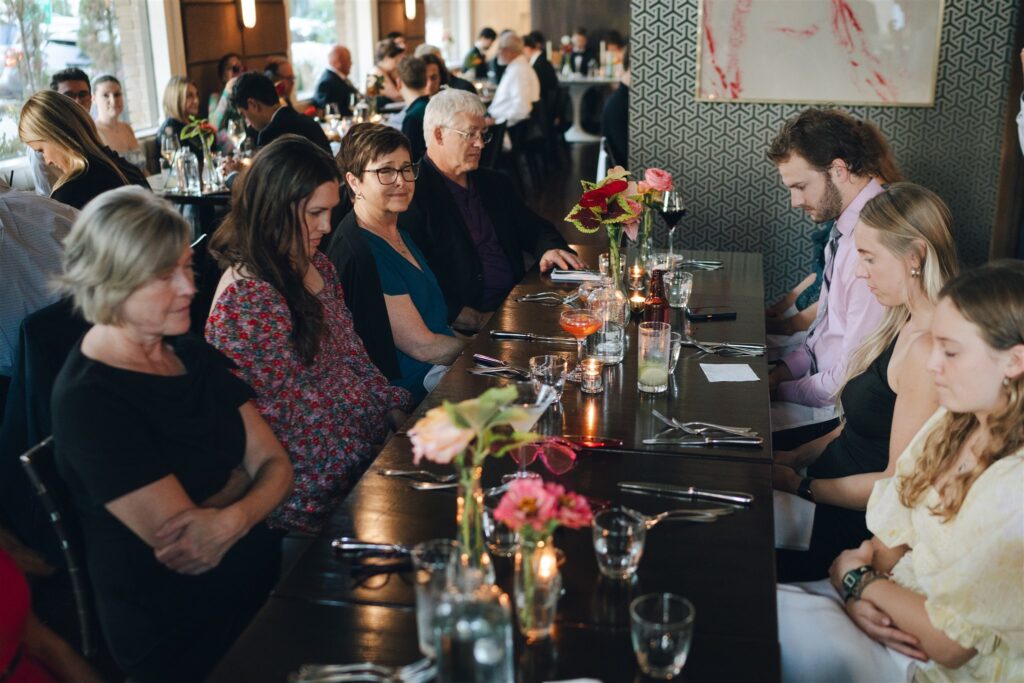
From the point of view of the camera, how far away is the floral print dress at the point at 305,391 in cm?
213

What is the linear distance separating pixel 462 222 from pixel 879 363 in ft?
6.08

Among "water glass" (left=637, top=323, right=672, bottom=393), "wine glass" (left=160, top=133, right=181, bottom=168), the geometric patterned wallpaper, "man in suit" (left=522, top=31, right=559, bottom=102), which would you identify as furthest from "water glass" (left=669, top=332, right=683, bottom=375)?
"man in suit" (left=522, top=31, right=559, bottom=102)

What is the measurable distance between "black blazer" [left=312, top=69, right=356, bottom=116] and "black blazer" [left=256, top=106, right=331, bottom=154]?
3234 mm

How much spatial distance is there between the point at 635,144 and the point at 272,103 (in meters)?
2.23

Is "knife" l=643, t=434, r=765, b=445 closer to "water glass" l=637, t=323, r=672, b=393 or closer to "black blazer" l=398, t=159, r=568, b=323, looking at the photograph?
"water glass" l=637, t=323, r=672, b=393

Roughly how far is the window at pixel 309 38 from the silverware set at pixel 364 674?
8.89m

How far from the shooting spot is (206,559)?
71.9 inches

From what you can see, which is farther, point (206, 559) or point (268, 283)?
point (268, 283)

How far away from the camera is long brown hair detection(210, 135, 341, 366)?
2.21 metres

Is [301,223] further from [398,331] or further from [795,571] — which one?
[795,571]

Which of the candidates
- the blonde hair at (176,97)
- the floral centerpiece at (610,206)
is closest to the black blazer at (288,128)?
the blonde hair at (176,97)

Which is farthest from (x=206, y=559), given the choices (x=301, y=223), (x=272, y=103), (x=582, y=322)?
(x=272, y=103)

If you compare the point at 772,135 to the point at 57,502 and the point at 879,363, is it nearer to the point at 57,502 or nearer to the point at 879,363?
the point at 879,363

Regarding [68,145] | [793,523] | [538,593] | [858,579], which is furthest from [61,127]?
[858,579]
